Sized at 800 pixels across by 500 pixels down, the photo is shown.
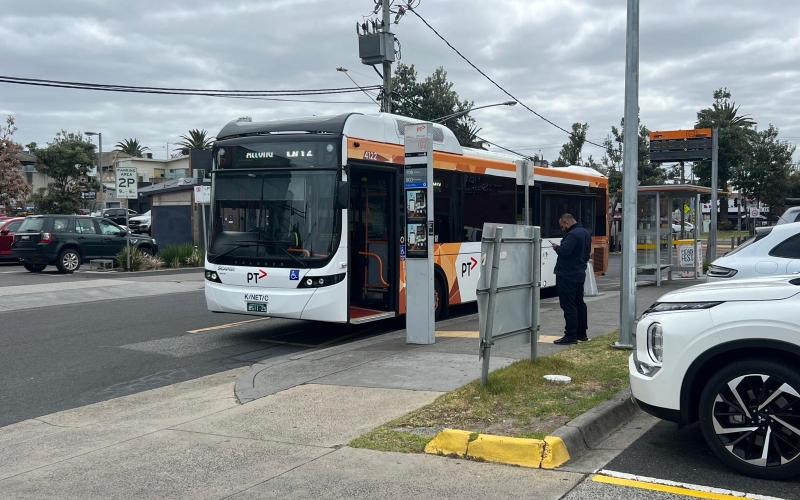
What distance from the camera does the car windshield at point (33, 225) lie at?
22930 mm

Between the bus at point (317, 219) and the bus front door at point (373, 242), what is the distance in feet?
0.05

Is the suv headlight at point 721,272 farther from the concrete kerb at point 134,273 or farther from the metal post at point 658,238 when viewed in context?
the concrete kerb at point 134,273

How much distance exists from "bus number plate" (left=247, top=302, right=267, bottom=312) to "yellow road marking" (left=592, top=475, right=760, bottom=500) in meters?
6.54

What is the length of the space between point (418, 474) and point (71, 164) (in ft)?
175

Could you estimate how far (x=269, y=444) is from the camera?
606 centimetres

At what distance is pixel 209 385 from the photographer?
28.2ft

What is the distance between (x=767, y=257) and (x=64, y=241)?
20.2 meters

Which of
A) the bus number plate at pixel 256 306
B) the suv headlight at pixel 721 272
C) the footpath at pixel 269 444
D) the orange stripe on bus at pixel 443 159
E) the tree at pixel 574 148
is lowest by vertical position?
the footpath at pixel 269 444

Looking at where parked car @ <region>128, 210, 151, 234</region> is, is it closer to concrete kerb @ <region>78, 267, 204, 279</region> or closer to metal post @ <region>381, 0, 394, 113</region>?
concrete kerb @ <region>78, 267, 204, 279</region>

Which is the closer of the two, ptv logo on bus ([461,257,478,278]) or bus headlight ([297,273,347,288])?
bus headlight ([297,273,347,288])

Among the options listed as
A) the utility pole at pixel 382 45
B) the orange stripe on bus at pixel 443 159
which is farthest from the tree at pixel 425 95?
the orange stripe on bus at pixel 443 159

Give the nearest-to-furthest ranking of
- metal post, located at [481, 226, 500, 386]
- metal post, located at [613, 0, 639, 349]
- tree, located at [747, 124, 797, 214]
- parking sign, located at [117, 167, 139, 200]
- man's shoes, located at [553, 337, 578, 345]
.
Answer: metal post, located at [481, 226, 500, 386] → metal post, located at [613, 0, 639, 349] → man's shoes, located at [553, 337, 578, 345] → parking sign, located at [117, 167, 139, 200] → tree, located at [747, 124, 797, 214]

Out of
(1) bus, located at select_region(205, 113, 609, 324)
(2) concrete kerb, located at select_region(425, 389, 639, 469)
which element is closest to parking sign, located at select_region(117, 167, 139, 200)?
(1) bus, located at select_region(205, 113, 609, 324)

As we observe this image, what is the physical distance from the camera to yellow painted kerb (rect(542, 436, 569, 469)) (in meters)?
5.26
